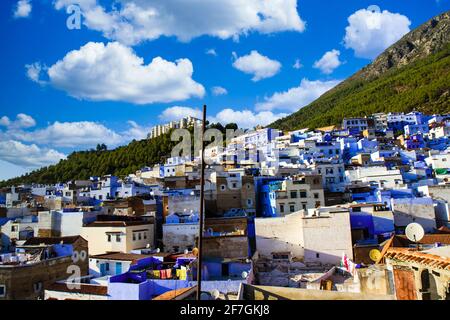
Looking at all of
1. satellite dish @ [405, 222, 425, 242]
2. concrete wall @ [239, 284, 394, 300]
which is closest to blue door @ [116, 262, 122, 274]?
concrete wall @ [239, 284, 394, 300]

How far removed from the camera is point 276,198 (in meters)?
27.6

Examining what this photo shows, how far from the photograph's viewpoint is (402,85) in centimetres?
8394

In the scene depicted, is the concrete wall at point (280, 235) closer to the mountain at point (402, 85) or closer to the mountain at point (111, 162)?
the mountain at point (111, 162)

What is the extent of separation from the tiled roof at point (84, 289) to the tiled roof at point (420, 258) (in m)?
11.4

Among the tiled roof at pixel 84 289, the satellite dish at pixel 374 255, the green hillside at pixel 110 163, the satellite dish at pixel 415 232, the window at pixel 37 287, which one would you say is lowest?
the window at pixel 37 287

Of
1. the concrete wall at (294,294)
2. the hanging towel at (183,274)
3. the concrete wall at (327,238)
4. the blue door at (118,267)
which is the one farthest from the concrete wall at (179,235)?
the concrete wall at (294,294)

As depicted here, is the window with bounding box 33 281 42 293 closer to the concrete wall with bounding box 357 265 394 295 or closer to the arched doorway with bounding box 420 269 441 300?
the concrete wall with bounding box 357 265 394 295

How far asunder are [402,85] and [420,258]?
80978 millimetres

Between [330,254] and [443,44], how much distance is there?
355 ft

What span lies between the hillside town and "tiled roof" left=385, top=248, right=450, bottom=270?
6 cm

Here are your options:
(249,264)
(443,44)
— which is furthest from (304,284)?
(443,44)

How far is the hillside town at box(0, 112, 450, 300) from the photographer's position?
14180 millimetres

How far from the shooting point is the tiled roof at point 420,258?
10.8 meters
